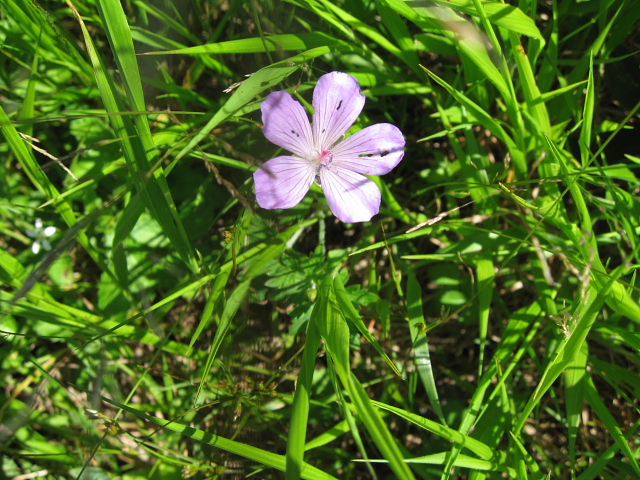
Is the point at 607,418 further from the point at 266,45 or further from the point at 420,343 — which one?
the point at 266,45

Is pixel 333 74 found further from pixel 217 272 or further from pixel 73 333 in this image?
pixel 73 333

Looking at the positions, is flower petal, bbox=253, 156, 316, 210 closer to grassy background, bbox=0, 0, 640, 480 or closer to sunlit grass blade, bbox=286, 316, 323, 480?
grassy background, bbox=0, 0, 640, 480

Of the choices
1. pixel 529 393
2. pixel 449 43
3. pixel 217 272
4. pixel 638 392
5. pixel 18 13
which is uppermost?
pixel 18 13

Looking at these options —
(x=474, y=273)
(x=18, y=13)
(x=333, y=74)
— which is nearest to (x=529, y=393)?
(x=474, y=273)

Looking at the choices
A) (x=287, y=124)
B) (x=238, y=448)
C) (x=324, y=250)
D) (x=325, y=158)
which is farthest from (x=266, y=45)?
(x=238, y=448)

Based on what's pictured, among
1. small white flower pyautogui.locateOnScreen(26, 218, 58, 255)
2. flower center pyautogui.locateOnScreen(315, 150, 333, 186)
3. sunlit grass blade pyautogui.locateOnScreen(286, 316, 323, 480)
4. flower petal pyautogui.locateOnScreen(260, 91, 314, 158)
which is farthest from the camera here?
small white flower pyautogui.locateOnScreen(26, 218, 58, 255)

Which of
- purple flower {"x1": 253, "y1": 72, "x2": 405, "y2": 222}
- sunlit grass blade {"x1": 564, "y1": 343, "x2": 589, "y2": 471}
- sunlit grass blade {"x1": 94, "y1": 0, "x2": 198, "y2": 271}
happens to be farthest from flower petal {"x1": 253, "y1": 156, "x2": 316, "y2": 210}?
sunlit grass blade {"x1": 564, "y1": 343, "x2": 589, "y2": 471}

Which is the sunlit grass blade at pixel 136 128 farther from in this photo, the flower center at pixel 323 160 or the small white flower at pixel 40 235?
the small white flower at pixel 40 235
